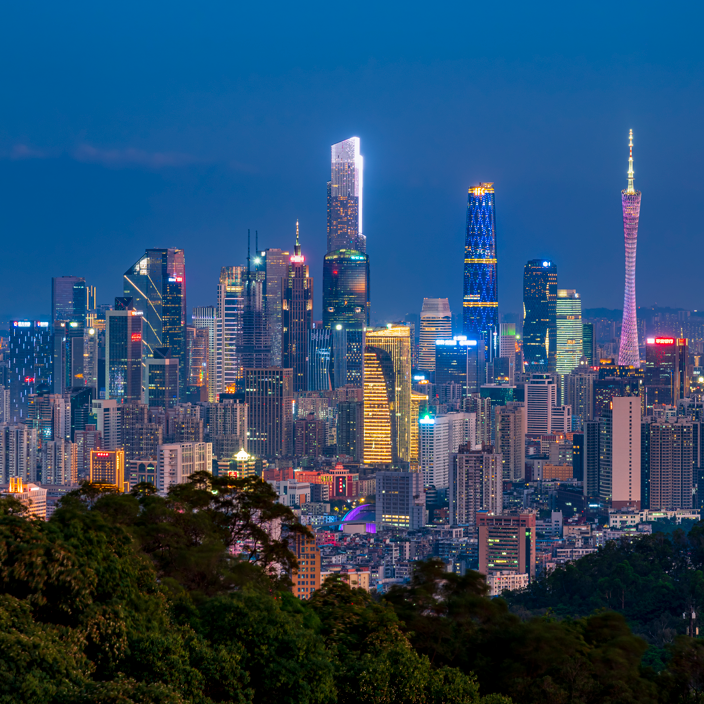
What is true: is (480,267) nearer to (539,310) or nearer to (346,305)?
(539,310)

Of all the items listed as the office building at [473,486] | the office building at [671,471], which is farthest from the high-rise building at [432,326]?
the office building at [473,486]

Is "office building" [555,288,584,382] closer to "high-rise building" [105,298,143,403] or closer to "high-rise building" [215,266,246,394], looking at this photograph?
"high-rise building" [215,266,246,394]

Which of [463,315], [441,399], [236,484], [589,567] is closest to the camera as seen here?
[236,484]

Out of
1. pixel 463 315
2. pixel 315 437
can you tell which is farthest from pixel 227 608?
pixel 463 315

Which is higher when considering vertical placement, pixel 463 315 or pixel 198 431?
pixel 463 315

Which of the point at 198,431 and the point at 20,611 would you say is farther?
the point at 198,431

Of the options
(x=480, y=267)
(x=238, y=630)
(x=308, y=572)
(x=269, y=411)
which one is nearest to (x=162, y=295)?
(x=269, y=411)

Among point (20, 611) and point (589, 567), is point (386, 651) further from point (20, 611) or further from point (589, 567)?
point (589, 567)
